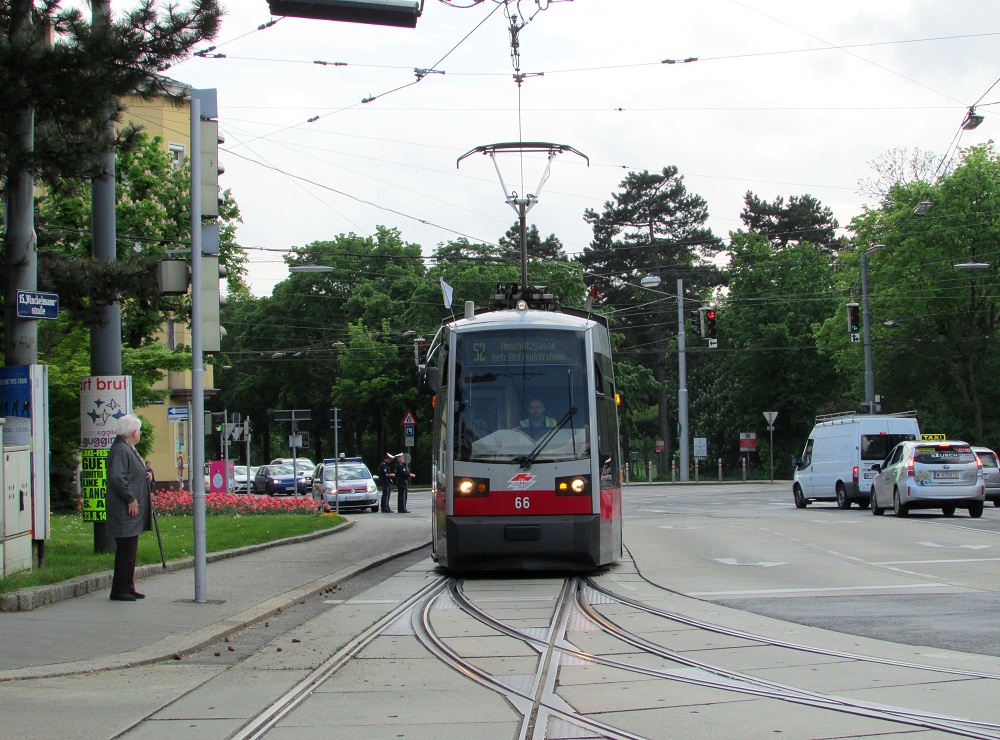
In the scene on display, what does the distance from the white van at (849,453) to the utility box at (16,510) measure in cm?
2378

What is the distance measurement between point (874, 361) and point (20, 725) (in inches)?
2238

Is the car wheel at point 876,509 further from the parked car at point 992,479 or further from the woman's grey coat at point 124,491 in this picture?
the woman's grey coat at point 124,491

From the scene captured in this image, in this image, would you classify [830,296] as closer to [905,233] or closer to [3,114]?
[905,233]

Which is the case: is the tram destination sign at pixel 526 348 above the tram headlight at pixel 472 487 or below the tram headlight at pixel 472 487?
above

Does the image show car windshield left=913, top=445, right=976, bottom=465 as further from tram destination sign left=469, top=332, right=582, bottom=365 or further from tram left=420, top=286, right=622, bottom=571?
tram destination sign left=469, top=332, right=582, bottom=365

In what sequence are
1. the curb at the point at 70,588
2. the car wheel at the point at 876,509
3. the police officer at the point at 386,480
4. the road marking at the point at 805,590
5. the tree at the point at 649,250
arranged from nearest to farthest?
1. the curb at the point at 70,588
2. the road marking at the point at 805,590
3. the car wheel at the point at 876,509
4. the police officer at the point at 386,480
5. the tree at the point at 649,250

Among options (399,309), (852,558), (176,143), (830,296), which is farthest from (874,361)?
(852,558)

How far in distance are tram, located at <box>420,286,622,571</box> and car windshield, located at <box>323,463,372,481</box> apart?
27074 millimetres

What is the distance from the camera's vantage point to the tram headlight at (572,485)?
1435cm

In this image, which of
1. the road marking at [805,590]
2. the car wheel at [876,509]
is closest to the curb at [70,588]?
the road marking at [805,590]

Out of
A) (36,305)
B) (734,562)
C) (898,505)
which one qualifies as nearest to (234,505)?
(898,505)

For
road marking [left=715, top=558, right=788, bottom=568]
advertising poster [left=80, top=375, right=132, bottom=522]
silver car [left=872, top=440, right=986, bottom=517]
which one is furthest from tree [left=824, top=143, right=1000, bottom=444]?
advertising poster [left=80, top=375, right=132, bottom=522]

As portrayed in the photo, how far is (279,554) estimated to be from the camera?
18250 millimetres

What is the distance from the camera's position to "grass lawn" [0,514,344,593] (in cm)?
1217
